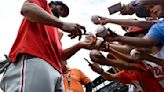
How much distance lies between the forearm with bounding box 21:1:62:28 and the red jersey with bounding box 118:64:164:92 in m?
1.33

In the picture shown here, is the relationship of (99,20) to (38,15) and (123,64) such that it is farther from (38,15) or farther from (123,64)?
(38,15)

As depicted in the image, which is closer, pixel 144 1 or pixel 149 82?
pixel 144 1

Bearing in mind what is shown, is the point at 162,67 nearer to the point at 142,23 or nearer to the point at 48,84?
the point at 142,23

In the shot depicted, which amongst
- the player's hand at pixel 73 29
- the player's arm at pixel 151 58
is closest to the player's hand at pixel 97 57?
the player's arm at pixel 151 58

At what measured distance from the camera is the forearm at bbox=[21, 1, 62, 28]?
243 cm

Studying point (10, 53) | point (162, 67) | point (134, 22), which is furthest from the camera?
point (134, 22)

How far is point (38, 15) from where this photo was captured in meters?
2.44

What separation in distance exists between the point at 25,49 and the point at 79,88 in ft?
8.91

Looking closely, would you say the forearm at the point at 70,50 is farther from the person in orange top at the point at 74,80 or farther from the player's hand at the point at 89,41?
the person in orange top at the point at 74,80

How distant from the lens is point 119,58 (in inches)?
145

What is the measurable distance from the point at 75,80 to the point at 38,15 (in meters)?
2.82

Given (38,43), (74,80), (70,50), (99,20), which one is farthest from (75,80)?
(38,43)

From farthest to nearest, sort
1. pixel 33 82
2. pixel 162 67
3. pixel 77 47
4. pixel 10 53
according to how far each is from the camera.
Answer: pixel 162 67
pixel 77 47
pixel 10 53
pixel 33 82

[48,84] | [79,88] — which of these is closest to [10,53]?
[48,84]
